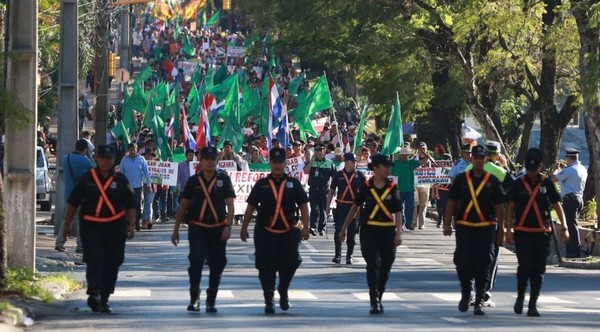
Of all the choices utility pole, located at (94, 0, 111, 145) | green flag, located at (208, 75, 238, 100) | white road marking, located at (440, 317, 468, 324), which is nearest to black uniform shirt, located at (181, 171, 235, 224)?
white road marking, located at (440, 317, 468, 324)

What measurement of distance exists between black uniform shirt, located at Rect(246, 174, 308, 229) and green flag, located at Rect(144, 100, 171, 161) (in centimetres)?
2027

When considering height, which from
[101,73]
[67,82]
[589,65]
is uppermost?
[101,73]

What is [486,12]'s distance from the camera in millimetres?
32812

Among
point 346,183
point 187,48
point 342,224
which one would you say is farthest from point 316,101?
point 187,48

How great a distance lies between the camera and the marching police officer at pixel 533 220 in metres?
16.8

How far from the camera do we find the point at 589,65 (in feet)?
88.3

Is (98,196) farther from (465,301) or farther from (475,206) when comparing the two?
(465,301)

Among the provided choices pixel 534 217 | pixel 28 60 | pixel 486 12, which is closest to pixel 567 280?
pixel 534 217

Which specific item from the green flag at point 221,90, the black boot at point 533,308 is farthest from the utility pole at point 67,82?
the green flag at point 221,90

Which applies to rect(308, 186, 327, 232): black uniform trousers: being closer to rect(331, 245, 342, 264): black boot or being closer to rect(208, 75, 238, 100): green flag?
rect(331, 245, 342, 264): black boot

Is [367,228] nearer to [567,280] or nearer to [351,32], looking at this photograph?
[567,280]

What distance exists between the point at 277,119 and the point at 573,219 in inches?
534

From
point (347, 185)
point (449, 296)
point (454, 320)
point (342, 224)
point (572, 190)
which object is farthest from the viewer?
point (572, 190)

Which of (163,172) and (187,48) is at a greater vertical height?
(187,48)
